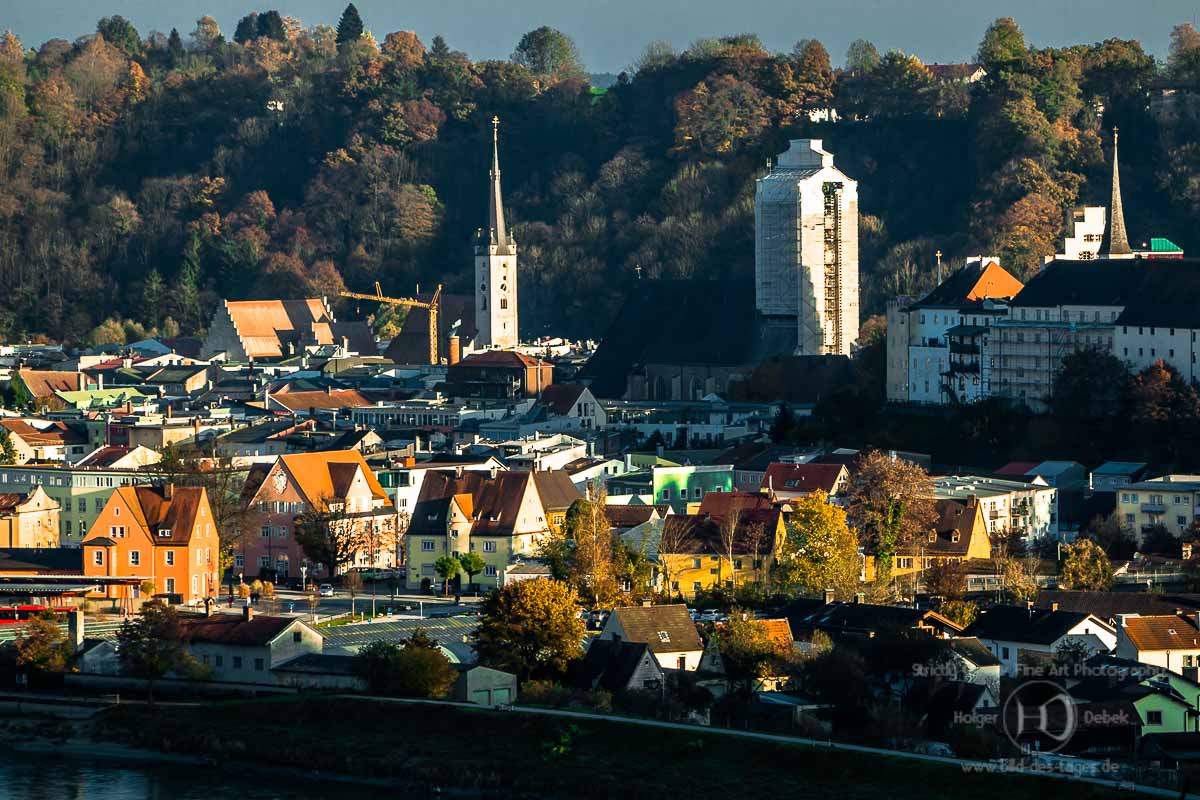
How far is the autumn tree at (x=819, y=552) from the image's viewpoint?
138 feet

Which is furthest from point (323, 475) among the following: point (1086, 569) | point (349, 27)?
point (349, 27)

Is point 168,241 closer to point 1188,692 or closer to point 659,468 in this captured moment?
point 659,468

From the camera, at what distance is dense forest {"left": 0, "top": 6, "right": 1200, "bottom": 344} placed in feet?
265

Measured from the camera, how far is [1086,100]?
81.8 meters

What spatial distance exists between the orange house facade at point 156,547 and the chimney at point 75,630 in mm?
3555

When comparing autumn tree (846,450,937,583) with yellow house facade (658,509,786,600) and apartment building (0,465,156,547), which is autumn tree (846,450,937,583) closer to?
yellow house facade (658,509,786,600)

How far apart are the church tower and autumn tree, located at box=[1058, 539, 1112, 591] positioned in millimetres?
41935

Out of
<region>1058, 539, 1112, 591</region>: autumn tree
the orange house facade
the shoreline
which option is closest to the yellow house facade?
<region>1058, 539, 1112, 591</region>: autumn tree

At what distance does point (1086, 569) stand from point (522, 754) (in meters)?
12.0

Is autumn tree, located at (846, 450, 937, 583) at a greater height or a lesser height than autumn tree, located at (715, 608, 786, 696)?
greater

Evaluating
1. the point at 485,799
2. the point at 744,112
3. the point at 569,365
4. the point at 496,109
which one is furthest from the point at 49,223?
the point at 485,799

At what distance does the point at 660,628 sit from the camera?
37.2 metres

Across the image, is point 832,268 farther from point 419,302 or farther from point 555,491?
point 555,491

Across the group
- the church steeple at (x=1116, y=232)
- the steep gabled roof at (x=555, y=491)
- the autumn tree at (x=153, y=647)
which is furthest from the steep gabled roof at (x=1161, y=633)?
the church steeple at (x=1116, y=232)
